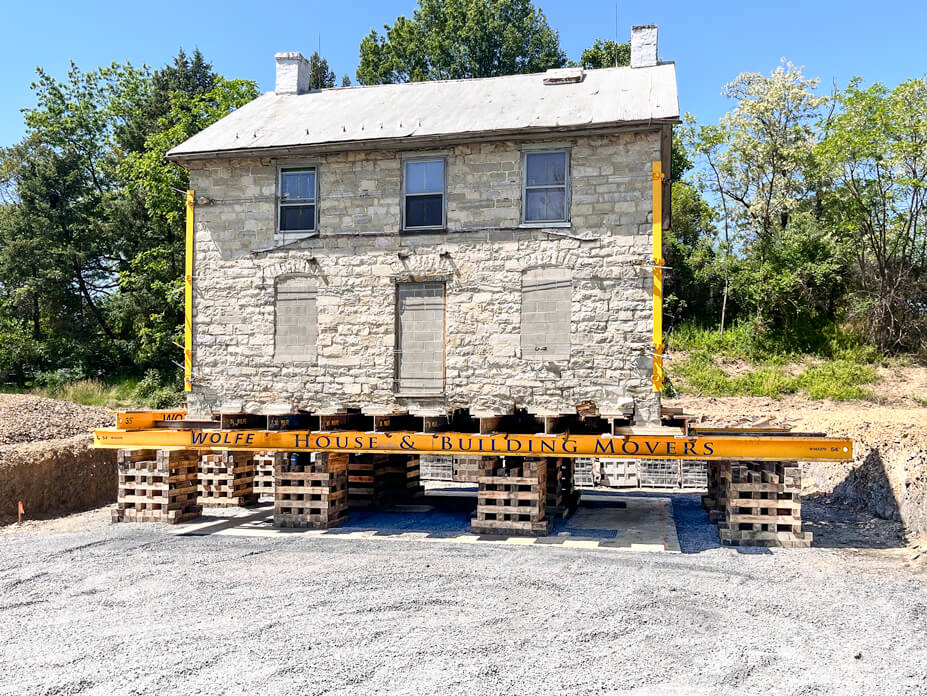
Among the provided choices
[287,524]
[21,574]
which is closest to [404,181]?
[287,524]

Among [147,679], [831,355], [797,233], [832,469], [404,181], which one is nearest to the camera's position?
[147,679]

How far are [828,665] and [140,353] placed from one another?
3294 centimetres

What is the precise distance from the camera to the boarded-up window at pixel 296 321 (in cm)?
1430

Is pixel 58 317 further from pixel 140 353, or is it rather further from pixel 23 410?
pixel 23 410

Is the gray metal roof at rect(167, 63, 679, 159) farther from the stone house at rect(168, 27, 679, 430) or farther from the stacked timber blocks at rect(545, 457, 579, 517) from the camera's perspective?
the stacked timber blocks at rect(545, 457, 579, 517)

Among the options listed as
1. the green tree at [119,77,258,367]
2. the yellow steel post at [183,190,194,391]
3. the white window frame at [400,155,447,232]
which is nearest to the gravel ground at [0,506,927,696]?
the yellow steel post at [183,190,194,391]

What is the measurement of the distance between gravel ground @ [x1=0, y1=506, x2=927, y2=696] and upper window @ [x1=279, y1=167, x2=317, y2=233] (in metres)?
5.84

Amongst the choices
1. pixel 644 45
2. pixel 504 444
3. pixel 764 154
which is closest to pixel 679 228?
pixel 764 154

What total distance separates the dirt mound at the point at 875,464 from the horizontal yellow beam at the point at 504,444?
3.07 m

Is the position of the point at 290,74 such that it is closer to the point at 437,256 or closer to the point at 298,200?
the point at 298,200

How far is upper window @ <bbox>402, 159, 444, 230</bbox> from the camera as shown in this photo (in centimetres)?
1400

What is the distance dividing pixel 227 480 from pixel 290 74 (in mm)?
9165

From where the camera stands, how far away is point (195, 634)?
7.91 meters

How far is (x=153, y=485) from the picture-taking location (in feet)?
47.4
